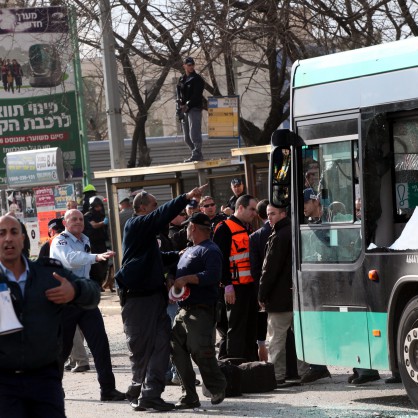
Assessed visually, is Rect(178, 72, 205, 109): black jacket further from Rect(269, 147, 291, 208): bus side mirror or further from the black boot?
the black boot

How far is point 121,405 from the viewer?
10969mm

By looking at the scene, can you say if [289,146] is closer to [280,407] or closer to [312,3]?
[280,407]

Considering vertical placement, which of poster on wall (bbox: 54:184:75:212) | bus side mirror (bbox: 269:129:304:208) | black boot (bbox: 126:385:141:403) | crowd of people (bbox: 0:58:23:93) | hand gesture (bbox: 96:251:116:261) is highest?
crowd of people (bbox: 0:58:23:93)

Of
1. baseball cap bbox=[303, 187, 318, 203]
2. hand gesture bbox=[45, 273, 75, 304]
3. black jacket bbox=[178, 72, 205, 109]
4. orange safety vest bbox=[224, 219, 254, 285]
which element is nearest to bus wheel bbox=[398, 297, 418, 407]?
baseball cap bbox=[303, 187, 318, 203]

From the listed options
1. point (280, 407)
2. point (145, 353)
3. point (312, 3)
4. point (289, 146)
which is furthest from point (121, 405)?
point (312, 3)

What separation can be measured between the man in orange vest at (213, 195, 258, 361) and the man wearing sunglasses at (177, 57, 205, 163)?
734 cm

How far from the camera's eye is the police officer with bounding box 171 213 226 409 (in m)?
10.3

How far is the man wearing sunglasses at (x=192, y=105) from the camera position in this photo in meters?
19.6

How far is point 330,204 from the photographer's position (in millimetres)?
10438

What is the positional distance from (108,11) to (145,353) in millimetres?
9701

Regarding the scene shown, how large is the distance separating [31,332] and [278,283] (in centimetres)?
556

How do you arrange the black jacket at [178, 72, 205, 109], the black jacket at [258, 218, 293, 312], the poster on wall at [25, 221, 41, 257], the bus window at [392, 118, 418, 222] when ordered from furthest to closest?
the poster on wall at [25, 221, 41, 257] → the black jacket at [178, 72, 205, 109] → the black jacket at [258, 218, 293, 312] → the bus window at [392, 118, 418, 222]

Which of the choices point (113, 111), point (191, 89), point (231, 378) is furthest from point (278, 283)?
point (113, 111)

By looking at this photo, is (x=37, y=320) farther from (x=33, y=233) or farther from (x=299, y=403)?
(x=33, y=233)
